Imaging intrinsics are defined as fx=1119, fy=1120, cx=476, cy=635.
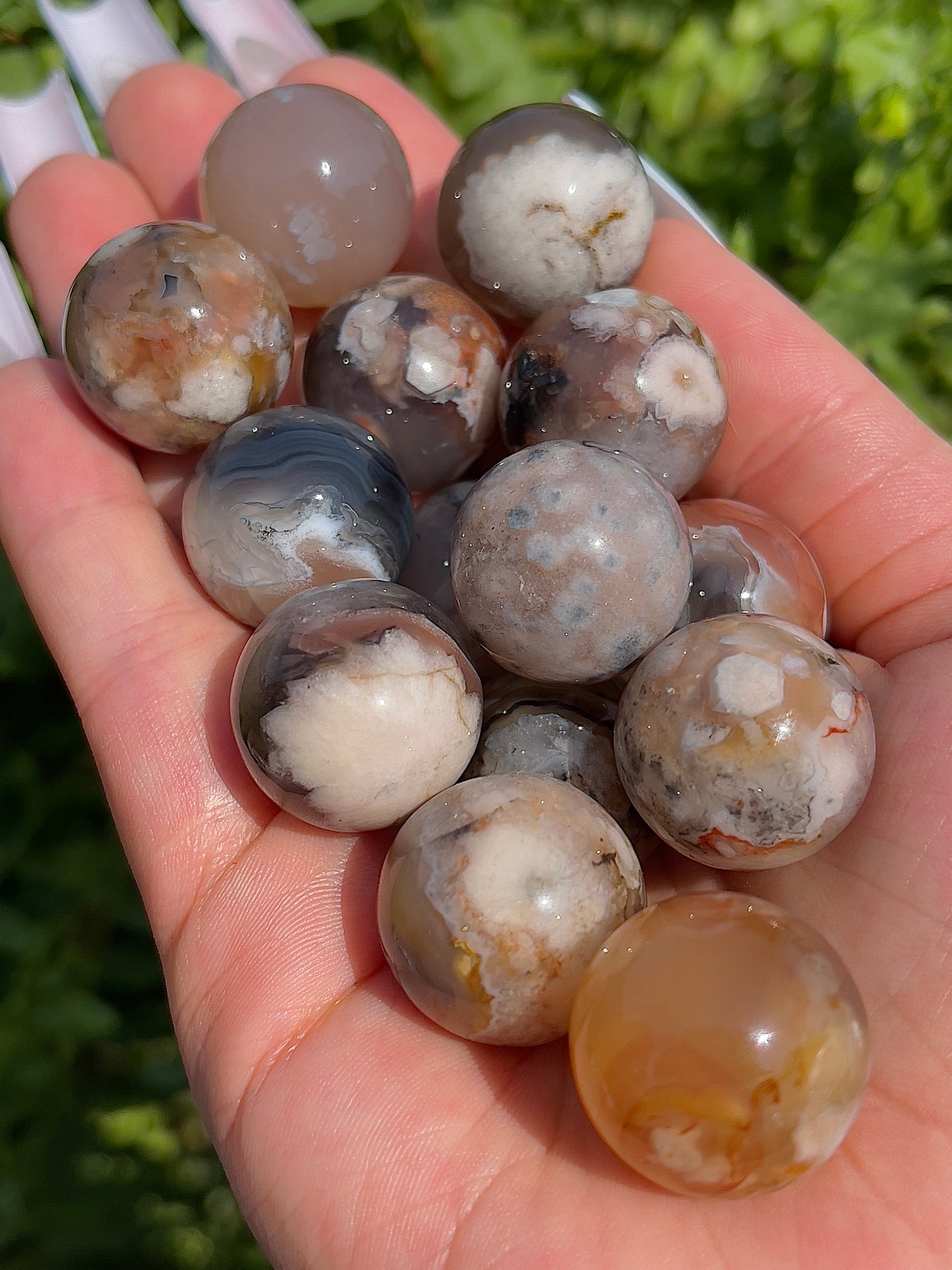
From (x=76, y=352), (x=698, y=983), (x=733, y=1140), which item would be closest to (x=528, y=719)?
(x=698, y=983)

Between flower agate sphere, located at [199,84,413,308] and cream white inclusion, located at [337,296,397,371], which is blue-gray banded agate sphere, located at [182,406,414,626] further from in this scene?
flower agate sphere, located at [199,84,413,308]

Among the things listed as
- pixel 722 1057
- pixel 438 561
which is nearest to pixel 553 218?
pixel 438 561

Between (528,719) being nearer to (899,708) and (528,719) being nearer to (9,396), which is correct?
(899,708)

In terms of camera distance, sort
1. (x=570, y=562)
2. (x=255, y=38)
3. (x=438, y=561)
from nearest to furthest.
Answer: (x=570, y=562) → (x=438, y=561) → (x=255, y=38)

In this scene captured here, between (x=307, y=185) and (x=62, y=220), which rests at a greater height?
(x=307, y=185)

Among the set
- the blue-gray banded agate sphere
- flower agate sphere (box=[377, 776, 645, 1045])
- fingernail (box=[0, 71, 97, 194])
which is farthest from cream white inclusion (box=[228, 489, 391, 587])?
fingernail (box=[0, 71, 97, 194])

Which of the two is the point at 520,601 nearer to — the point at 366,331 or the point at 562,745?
the point at 562,745
